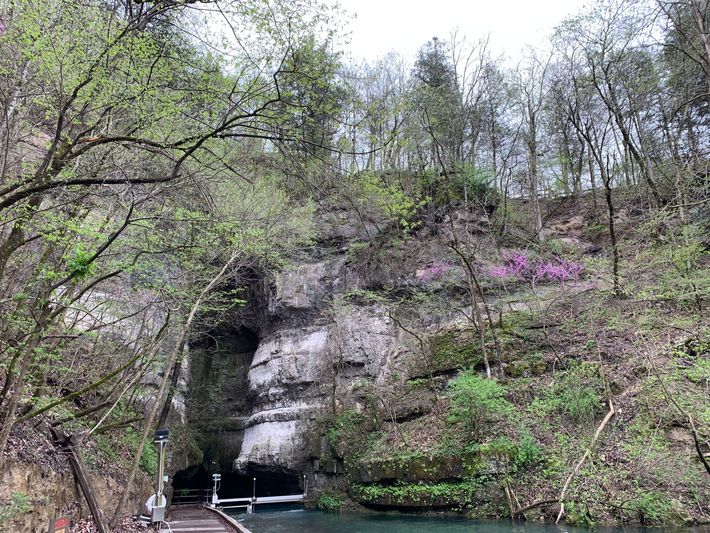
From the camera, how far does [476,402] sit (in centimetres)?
1183

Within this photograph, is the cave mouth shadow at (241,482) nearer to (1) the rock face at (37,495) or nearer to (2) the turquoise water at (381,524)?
(2) the turquoise water at (381,524)

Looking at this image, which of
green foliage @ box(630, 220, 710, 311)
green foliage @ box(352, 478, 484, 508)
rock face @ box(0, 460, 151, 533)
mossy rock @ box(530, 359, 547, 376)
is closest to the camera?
rock face @ box(0, 460, 151, 533)

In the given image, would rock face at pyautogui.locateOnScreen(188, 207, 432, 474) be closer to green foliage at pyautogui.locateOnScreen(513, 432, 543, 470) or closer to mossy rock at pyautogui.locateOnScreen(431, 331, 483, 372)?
mossy rock at pyautogui.locateOnScreen(431, 331, 483, 372)

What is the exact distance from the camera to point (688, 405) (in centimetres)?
859

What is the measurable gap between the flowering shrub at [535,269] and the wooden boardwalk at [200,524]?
12.4 metres

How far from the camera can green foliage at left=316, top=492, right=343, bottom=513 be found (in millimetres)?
14570

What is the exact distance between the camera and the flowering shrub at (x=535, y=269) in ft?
54.4

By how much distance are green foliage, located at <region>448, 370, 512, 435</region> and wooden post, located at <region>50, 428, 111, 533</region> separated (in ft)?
27.9

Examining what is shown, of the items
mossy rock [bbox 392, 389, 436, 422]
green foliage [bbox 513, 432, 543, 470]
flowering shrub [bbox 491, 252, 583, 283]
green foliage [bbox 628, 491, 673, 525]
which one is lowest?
green foliage [bbox 628, 491, 673, 525]

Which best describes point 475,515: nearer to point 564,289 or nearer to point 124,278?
point 564,289

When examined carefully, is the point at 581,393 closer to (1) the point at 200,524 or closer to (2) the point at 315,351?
(1) the point at 200,524

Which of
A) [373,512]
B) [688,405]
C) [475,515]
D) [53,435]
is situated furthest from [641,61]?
[53,435]

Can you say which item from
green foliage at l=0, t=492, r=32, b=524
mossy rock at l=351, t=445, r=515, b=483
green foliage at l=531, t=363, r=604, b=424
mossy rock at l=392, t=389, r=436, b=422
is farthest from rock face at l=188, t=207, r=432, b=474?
green foliage at l=0, t=492, r=32, b=524

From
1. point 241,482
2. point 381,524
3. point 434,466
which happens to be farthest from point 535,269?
point 241,482
